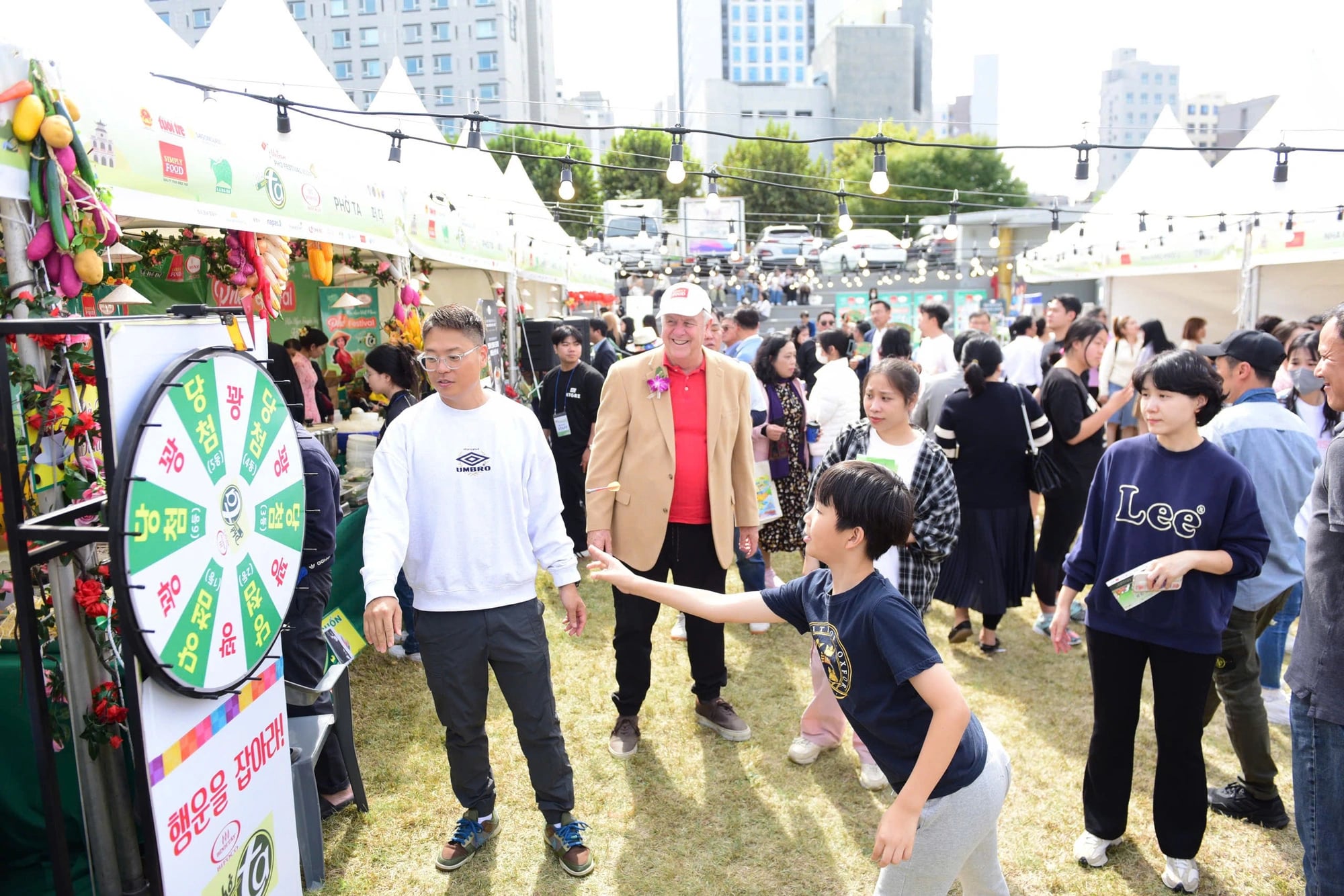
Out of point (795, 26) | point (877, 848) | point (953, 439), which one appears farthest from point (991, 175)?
point (877, 848)

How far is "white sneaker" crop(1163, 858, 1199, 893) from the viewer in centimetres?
268

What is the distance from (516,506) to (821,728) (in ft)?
5.71

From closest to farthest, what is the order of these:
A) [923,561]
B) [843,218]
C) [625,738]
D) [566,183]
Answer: [923,561], [625,738], [566,183], [843,218]

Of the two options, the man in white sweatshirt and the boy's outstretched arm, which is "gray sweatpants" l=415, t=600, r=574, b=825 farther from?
the boy's outstretched arm

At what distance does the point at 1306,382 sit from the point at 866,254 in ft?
75.1

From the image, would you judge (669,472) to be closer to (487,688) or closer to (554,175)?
(487,688)

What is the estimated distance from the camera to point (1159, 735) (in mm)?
2627

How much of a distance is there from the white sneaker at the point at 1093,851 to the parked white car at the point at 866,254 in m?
24.6

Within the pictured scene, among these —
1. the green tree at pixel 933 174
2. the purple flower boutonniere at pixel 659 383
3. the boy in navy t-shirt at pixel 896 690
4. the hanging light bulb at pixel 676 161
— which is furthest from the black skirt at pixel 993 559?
the green tree at pixel 933 174

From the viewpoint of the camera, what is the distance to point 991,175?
155ft

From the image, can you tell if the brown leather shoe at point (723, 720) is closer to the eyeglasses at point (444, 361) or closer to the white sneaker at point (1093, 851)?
the white sneaker at point (1093, 851)

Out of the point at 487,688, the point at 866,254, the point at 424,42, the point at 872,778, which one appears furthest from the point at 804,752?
the point at 424,42

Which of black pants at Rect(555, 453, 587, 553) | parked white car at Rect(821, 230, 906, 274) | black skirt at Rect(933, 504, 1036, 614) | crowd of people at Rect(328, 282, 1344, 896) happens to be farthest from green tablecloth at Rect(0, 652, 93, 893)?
parked white car at Rect(821, 230, 906, 274)

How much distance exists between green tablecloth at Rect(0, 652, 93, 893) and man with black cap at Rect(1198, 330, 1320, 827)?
377 cm
